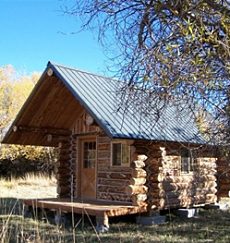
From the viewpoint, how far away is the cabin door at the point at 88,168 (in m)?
15.5

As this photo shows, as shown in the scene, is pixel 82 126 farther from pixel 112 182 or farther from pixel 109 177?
pixel 112 182

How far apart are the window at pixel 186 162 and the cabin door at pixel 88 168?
3.08 m

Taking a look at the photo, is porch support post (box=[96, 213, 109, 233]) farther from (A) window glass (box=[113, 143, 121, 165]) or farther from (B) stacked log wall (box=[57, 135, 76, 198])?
(B) stacked log wall (box=[57, 135, 76, 198])

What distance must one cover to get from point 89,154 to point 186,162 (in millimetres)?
3482

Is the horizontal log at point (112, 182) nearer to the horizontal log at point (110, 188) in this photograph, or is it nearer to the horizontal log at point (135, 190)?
the horizontal log at point (110, 188)

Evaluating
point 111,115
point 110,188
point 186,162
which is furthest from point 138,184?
point 186,162

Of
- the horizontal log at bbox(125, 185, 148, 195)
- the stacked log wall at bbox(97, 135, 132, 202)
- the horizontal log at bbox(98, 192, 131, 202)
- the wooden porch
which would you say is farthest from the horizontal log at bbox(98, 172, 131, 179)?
the wooden porch

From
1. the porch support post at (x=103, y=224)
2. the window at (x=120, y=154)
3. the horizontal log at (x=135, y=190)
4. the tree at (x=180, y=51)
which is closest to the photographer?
the tree at (x=180, y=51)

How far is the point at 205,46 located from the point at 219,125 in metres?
1.78

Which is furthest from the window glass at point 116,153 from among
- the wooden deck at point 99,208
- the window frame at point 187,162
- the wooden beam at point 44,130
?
the wooden beam at point 44,130

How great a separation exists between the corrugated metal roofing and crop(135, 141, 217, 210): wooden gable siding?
50cm

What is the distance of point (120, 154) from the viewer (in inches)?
572

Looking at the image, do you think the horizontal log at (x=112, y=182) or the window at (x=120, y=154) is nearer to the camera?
the horizontal log at (x=112, y=182)

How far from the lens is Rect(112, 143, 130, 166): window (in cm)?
1423
